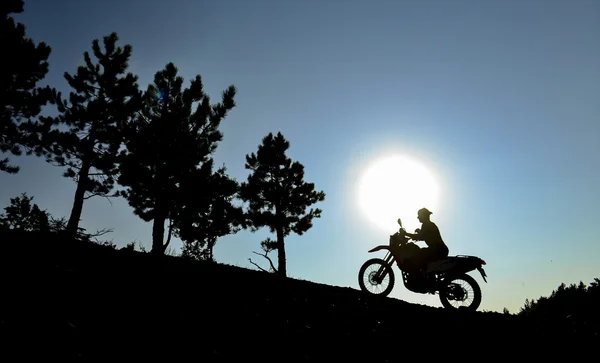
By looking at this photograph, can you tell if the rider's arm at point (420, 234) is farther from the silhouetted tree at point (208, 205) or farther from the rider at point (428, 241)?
the silhouetted tree at point (208, 205)

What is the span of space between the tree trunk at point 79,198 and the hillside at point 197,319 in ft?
45.1

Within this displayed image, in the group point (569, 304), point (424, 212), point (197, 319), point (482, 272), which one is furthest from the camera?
point (569, 304)

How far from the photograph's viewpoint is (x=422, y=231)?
7.64m

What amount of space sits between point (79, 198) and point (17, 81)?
→ 252 inches

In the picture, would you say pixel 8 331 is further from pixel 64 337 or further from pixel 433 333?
pixel 433 333

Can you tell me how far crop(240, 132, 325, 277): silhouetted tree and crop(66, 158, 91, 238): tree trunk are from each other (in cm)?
960

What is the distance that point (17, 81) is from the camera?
16.0 metres

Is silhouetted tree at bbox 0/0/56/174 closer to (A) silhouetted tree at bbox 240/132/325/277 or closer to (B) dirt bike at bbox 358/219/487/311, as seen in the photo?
(A) silhouetted tree at bbox 240/132/325/277

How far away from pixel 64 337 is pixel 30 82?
19.2 m

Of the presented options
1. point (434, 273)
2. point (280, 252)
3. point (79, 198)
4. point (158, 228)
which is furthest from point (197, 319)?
point (280, 252)

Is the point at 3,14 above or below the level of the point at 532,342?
above

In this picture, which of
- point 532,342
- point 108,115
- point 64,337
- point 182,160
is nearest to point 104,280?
point 64,337

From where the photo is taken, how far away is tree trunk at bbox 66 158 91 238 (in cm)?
1744

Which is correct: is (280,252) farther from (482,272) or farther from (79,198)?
(482,272)
